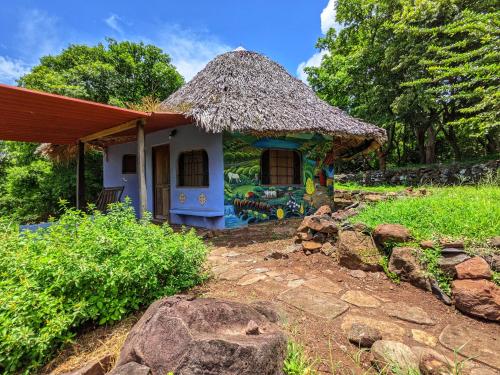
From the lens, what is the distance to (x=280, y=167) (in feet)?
23.5

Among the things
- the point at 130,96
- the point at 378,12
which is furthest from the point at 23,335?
the point at 378,12

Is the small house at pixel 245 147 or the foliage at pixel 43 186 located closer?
the small house at pixel 245 147

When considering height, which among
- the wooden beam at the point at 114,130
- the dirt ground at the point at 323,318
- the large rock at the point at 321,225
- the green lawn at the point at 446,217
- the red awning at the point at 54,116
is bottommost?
A: the dirt ground at the point at 323,318

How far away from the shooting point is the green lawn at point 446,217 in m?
3.10

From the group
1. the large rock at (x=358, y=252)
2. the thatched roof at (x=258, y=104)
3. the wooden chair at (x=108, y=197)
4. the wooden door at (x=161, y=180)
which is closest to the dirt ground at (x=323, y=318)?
the large rock at (x=358, y=252)

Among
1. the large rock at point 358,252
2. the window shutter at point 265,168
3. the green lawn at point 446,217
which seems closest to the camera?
the green lawn at point 446,217

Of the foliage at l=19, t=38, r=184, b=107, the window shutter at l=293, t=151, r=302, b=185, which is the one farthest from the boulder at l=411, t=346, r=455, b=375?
the foliage at l=19, t=38, r=184, b=107

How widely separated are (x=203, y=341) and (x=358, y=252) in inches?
95.9

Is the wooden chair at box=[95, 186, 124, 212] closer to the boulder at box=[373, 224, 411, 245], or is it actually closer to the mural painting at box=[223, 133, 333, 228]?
the mural painting at box=[223, 133, 333, 228]

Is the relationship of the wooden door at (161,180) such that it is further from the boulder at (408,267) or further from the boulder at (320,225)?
the boulder at (408,267)

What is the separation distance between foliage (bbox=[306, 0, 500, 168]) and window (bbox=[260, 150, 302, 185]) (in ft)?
13.2

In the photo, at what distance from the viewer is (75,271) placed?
2.12m

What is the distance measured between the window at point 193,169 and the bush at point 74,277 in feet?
12.7

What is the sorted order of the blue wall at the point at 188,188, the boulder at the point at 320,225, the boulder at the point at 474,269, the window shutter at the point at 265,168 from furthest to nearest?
the window shutter at the point at 265,168 < the blue wall at the point at 188,188 < the boulder at the point at 320,225 < the boulder at the point at 474,269
